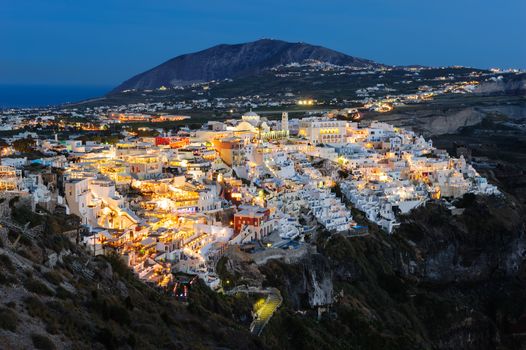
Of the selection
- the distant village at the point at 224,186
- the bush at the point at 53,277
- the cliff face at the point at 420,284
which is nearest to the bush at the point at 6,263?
the bush at the point at 53,277

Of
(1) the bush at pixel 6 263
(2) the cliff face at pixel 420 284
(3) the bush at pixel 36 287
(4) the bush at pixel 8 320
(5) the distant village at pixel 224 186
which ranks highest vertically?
(1) the bush at pixel 6 263

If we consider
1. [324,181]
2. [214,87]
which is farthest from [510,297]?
[214,87]

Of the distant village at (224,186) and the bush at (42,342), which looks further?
the distant village at (224,186)

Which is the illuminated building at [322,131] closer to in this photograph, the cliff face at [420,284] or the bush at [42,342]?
the cliff face at [420,284]

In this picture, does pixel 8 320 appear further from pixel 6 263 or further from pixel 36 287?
pixel 6 263

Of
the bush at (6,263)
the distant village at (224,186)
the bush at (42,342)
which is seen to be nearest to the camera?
the bush at (42,342)

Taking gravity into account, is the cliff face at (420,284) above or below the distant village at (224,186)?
below

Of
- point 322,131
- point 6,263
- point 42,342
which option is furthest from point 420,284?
point 42,342

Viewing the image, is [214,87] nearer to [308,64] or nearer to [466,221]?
[308,64]

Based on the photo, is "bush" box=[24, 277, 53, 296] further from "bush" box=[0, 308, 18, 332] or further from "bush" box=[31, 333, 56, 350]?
"bush" box=[31, 333, 56, 350]
